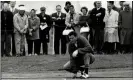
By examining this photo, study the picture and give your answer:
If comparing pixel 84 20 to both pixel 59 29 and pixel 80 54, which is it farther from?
pixel 80 54

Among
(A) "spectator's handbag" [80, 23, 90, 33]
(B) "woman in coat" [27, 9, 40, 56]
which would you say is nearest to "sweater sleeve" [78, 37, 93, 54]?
(A) "spectator's handbag" [80, 23, 90, 33]

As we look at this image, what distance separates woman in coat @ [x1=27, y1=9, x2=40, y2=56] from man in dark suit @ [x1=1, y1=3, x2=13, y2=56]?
0.74 m

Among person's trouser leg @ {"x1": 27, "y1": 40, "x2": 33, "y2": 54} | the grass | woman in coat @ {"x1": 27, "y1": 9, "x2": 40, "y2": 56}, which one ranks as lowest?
the grass

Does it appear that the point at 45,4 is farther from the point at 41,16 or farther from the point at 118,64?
the point at 118,64

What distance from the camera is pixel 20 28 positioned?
1817 cm

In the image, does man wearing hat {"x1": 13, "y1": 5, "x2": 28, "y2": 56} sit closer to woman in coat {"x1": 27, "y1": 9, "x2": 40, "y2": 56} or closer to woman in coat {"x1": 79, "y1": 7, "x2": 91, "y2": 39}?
woman in coat {"x1": 27, "y1": 9, "x2": 40, "y2": 56}

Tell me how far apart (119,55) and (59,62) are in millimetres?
2517

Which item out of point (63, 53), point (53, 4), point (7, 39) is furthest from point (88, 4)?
point (7, 39)

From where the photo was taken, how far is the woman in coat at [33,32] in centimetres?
1836

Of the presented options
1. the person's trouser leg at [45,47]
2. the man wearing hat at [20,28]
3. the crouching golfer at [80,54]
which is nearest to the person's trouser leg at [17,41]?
the man wearing hat at [20,28]

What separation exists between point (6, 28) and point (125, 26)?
4.62 metres

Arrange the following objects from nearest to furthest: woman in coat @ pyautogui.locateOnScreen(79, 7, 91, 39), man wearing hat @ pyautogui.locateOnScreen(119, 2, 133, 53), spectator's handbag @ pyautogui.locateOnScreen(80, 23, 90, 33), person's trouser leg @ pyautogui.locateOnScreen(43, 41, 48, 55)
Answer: spectator's handbag @ pyautogui.locateOnScreen(80, 23, 90, 33) → woman in coat @ pyautogui.locateOnScreen(79, 7, 91, 39) → person's trouser leg @ pyautogui.locateOnScreen(43, 41, 48, 55) → man wearing hat @ pyautogui.locateOnScreen(119, 2, 133, 53)

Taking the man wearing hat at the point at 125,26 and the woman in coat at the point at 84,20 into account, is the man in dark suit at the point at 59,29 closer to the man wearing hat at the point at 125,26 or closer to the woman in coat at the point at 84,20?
the woman in coat at the point at 84,20

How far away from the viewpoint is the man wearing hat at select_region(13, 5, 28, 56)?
712 inches
